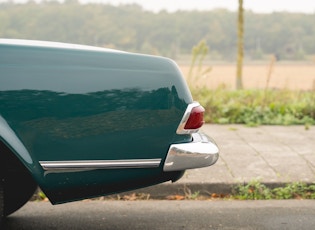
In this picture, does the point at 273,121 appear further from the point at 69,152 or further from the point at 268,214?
the point at 69,152

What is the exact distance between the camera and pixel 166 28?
18641 millimetres

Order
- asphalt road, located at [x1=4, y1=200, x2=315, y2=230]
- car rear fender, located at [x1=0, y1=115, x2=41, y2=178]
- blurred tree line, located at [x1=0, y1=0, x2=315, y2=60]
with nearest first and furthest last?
car rear fender, located at [x1=0, y1=115, x2=41, y2=178] → asphalt road, located at [x1=4, y1=200, x2=315, y2=230] → blurred tree line, located at [x1=0, y1=0, x2=315, y2=60]

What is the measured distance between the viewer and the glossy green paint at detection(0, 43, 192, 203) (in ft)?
11.4

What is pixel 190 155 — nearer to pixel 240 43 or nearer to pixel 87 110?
pixel 87 110

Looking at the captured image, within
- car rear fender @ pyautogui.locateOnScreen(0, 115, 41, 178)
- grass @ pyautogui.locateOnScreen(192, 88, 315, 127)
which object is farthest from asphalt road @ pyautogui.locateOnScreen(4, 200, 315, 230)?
grass @ pyautogui.locateOnScreen(192, 88, 315, 127)

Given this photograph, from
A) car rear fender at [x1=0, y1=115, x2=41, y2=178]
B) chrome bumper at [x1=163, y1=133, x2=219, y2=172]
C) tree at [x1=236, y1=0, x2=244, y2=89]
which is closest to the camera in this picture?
car rear fender at [x1=0, y1=115, x2=41, y2=178]

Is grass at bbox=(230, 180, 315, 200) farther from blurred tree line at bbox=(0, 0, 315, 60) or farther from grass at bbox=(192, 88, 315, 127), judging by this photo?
blurred tree line at bbox=(0, 0, 315, 60)

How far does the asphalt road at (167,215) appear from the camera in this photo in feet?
15.3

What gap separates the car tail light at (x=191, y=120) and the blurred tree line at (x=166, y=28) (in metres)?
9.83

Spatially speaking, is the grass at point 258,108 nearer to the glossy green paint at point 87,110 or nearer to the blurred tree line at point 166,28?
the blurred tree line at point 166,28

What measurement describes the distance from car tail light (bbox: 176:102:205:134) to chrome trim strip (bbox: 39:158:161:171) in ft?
0.87

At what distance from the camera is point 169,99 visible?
3.72 m

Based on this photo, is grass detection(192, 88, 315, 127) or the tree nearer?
grass detection(192, 88, 315, 127)

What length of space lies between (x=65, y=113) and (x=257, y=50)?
48.8 feet
